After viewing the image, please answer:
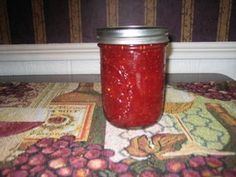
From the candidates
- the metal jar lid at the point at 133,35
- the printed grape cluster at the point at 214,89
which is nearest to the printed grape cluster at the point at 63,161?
the metal jar lid at the point at 133,35

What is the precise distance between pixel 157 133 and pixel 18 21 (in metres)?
0.72

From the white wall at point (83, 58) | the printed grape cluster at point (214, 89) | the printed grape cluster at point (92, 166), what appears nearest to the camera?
the printed grape cluster at point (92, 166)

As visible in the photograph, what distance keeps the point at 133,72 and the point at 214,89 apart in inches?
15.0

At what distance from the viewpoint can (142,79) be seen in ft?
1.42

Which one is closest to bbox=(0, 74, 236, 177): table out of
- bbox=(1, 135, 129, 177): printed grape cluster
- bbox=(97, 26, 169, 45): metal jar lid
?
bbox=(1, 135, 129, 177): printed grape cluster

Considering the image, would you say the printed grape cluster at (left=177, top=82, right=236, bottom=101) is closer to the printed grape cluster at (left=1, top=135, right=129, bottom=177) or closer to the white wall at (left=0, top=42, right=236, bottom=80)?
the white wall at (left=0, top=42, right=236, bottom=80)

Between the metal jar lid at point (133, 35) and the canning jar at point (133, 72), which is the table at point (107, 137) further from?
the metal jar lid at point (133, 35)

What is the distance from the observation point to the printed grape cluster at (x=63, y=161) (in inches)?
13.7

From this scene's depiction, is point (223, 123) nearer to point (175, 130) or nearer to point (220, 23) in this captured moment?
point (175, 130)

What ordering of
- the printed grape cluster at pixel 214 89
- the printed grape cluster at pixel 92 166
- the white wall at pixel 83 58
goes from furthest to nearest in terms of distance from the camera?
1. the white wall at pixel 83 58
2. the printed grape cluster at pixel 214 89
3. the printed grape cluster at pixel 92 166

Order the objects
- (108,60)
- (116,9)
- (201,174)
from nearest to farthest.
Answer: (201,174), (108,60), (116,9)

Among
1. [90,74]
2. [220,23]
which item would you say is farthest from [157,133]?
[220,23]

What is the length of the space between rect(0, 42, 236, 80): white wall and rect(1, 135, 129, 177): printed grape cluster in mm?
556

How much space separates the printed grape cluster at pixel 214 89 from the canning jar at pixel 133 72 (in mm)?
254
